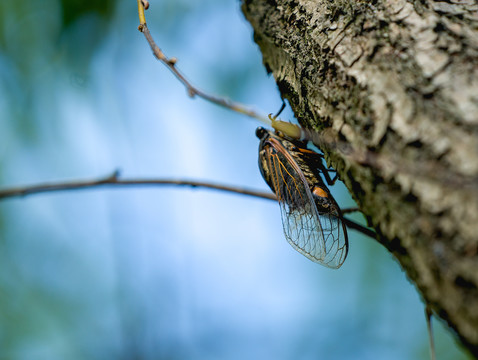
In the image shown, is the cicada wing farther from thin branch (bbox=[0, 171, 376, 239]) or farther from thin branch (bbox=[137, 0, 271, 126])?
thin branch (bbox=[137, 0, 271, 126])

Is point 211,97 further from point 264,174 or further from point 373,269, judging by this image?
point 373,269

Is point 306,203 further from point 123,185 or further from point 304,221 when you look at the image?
point 123,185

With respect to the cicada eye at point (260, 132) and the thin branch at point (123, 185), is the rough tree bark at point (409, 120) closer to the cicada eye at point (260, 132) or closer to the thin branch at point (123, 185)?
the thin branch at point (123, 185)

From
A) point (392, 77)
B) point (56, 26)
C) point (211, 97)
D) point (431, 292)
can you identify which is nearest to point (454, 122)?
point (392, 77)

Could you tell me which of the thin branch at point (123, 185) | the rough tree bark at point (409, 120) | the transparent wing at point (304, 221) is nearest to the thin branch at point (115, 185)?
the thin branch at point (123, 185)

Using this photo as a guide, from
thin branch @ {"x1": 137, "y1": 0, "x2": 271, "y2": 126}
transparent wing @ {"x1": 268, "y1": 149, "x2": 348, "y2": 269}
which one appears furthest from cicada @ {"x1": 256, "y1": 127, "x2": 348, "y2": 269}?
thin branch @ {"x1": 137, "y1": 0, "x2": 271, "y2": 126}

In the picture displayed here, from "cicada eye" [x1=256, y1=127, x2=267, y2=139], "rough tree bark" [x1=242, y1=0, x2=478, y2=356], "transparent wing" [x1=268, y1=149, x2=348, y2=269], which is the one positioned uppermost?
"cicada eye" [x1=256, y1=127, x2=267, y2=139]

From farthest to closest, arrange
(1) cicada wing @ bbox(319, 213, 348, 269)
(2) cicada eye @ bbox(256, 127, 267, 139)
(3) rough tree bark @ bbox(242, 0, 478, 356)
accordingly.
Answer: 1. (2) cicada eye @ bbox(256, 127, 267, 139)
2. (1) cicada wing @ bbox(319, 213, 348, 269)
3. (3) rough tree bark @ bbox(242, 0, 478, 356)

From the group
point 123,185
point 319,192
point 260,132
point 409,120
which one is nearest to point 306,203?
point 319,192
